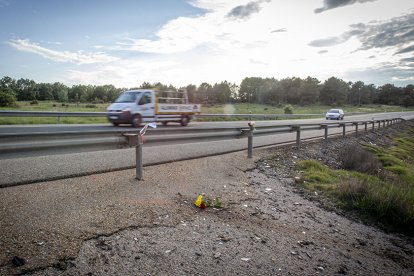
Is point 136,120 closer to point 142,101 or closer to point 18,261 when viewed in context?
point 142,101

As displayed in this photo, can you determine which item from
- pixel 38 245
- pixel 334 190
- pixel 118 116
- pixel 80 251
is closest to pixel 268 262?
pixel 80 251

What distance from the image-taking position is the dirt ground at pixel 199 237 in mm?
2746

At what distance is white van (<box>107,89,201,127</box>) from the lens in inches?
587

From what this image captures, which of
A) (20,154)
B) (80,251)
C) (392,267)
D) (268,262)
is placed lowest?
(392,267)

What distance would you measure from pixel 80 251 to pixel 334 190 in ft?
15.2

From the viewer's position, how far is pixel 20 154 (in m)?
3.74

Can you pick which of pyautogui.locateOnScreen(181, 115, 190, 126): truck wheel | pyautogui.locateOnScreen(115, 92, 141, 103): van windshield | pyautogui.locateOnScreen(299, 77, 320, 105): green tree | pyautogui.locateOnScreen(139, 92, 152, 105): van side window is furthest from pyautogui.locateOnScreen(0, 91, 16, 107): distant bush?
pyautogui.locateOnScreen(299, 77, 320, 105): green tree

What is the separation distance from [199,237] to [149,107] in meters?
13.2

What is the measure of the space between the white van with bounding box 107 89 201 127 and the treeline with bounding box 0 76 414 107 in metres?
90.7

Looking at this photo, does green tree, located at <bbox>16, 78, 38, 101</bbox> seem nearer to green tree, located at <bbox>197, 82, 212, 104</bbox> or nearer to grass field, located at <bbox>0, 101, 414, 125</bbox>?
grass field, located at <bbox>0, 101, 414, 125</bbox>

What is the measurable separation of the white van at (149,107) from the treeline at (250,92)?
90.7 metres

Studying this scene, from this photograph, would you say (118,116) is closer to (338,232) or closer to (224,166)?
(224,166)

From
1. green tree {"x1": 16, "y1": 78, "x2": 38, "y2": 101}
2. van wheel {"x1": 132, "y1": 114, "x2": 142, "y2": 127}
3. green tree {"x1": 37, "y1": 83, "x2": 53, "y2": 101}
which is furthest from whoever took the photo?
green tree {"x1": 37, "y1": 83, "x2": 53, "y2": 101}

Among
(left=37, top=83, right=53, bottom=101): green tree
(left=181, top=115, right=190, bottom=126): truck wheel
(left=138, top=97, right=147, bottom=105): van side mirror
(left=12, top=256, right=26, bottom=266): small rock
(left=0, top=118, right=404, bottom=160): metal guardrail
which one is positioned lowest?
(left=12, top=256, right=26, bottom=266): small rock
